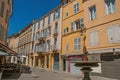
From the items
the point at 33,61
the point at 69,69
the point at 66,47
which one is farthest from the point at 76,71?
the point at 33,61

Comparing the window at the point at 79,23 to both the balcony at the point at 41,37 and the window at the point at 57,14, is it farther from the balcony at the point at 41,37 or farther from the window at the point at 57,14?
the balcony at the point at 41,37

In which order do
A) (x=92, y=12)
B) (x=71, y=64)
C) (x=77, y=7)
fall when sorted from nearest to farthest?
(x=92, y=12), (x=71, y=64), (x=77, y=7)

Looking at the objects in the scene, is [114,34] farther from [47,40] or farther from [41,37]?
[41,37]

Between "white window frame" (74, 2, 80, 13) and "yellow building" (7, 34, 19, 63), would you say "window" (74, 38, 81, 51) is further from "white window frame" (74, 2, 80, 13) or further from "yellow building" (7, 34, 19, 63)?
"yellow building" (7, 34, 19, 63)

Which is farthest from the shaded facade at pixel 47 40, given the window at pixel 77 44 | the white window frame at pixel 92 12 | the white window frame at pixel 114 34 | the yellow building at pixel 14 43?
the yellow building at pixel 14 43

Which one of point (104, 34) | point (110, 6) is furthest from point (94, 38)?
point (110, 6)

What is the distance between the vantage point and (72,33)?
25047 mm

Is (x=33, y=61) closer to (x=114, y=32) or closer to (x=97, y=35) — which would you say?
(x=97, y=35)

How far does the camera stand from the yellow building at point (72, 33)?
23.2 m

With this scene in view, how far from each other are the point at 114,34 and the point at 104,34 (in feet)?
4.62

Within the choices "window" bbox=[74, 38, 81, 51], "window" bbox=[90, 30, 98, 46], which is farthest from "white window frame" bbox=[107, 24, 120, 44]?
"window" bbox=[74, 38, 81, 51]

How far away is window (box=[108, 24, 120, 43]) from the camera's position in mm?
16269

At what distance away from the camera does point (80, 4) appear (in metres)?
24.3

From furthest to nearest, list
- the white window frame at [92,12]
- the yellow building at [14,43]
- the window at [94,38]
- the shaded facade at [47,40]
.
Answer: the yellow building at [14,43] → the shaded facade at [47,40] → the white window frame at [92,12] → the window at [94,38]
